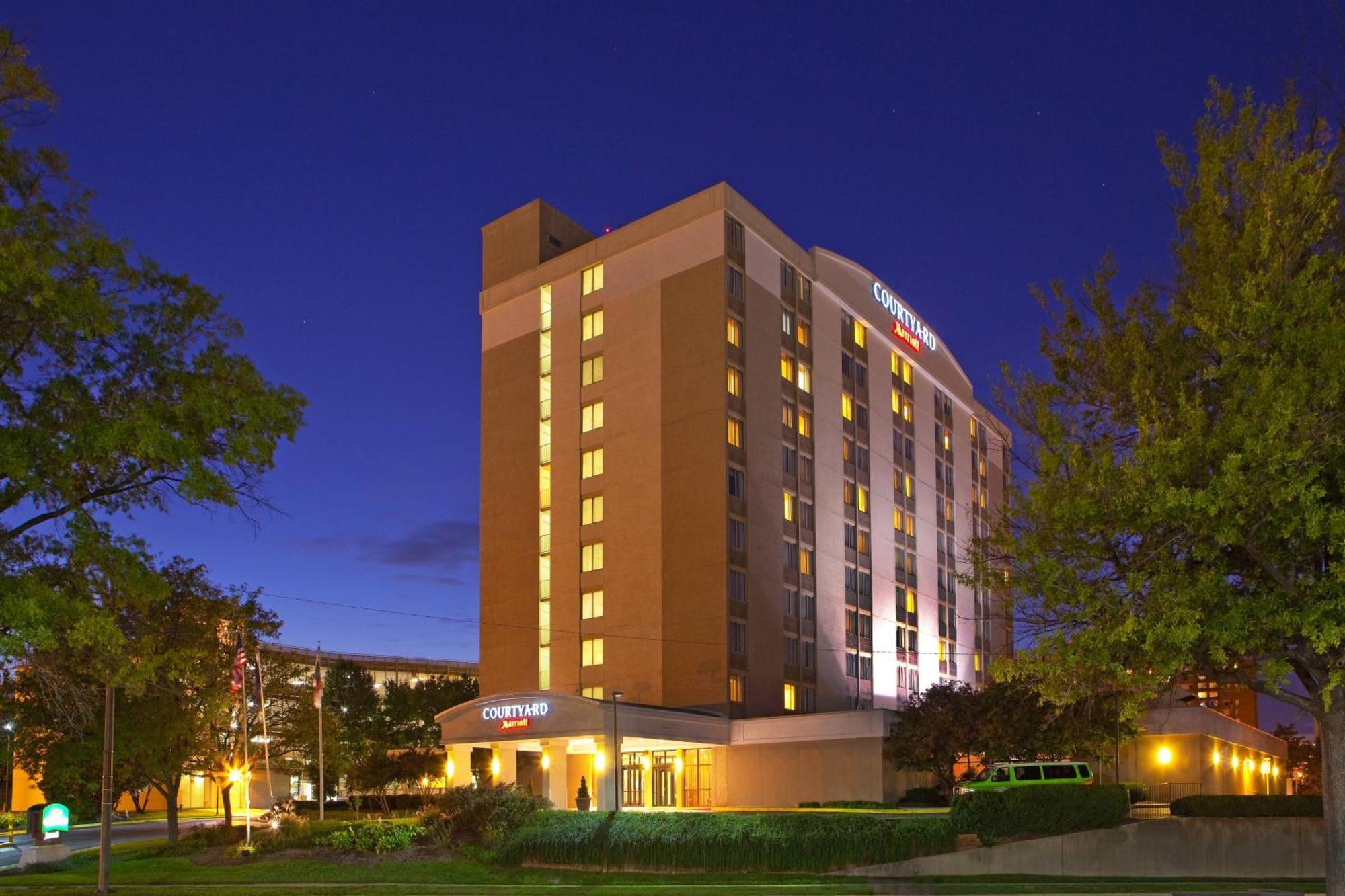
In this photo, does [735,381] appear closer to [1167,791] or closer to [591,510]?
[591,510]

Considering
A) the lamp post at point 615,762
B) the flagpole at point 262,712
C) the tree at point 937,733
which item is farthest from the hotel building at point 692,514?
the flagpole at point 262,712

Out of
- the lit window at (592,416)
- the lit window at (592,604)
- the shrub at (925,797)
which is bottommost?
the shrub at (925,797)

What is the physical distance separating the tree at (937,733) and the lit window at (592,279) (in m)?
32.9

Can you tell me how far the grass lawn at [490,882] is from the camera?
2764 cm

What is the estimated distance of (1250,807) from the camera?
32.6 metres

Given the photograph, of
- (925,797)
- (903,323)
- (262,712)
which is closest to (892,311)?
(903,323)

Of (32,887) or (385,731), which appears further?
(385,731)

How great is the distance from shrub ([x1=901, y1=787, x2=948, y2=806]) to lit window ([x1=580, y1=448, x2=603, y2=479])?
25936 mm

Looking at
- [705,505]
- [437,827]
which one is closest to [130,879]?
[437,827]

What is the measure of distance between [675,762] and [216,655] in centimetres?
2777

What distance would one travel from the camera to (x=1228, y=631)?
752 inches

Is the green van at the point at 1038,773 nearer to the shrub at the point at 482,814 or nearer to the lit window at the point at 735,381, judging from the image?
the shrub at the point at 482,814

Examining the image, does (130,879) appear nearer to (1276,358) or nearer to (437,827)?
(437,827)

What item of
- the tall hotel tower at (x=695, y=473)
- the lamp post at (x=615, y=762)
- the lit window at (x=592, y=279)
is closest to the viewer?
the lamp post at (x=615, y=762)
